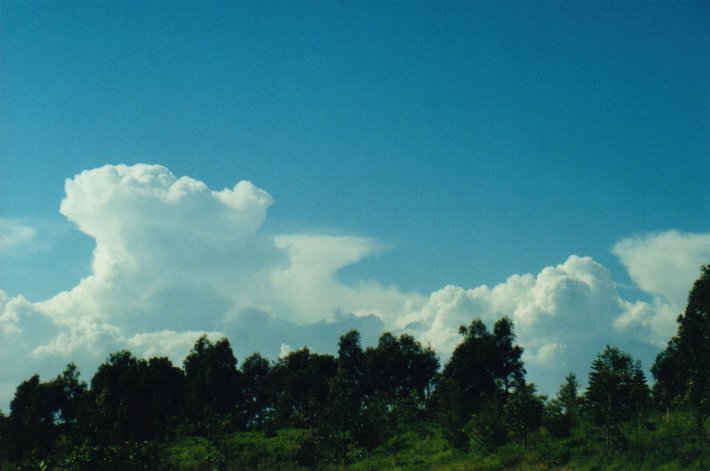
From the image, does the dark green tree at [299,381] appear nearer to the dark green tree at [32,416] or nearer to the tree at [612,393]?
the dark green tree at [32,416]

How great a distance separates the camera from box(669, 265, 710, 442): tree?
131ft

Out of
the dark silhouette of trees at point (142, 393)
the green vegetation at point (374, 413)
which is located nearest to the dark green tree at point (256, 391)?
the green vegetation at point (374, 413)

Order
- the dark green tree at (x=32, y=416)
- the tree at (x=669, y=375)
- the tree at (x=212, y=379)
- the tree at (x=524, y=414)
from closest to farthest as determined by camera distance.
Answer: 1. the tree at (x=524, y=414)
2. the tree at (x=669, y=375)
3. the dark green tree at (x=32, y=416)
4. the tree at (x=212, y=379)

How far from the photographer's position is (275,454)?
5109cm

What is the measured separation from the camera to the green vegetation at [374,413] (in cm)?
3894

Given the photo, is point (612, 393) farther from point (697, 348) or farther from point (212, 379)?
point (212, 379)

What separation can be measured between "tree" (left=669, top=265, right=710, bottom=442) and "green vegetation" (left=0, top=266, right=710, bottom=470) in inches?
5.1

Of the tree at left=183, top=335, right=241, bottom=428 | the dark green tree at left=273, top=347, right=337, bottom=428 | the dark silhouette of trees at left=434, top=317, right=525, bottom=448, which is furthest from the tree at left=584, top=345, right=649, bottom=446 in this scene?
the tree at left=183, top=335, right=241, bottom=428

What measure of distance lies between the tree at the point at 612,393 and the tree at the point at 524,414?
14.1ft

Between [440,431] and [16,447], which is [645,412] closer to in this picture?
[440,431]

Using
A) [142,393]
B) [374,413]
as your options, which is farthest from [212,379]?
[374,413]

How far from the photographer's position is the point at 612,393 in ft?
131

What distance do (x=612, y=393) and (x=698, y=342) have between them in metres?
8.54

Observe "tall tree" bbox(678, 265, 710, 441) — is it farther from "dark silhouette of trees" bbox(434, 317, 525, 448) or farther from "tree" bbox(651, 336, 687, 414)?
"dark silhouette of trees" bbox(434, 317, 525, 448)
